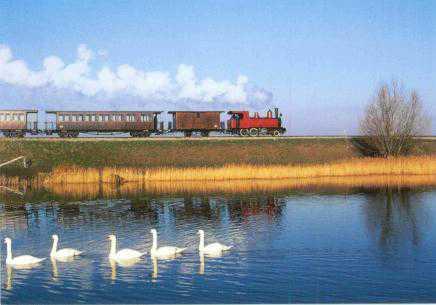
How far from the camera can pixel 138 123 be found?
60.7 m

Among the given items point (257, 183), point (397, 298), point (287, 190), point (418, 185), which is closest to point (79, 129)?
point (257, 183)

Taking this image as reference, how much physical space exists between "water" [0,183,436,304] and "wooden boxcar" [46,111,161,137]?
23.9m

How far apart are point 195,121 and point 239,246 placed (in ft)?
134

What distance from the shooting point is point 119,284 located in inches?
667

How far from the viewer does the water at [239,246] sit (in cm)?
1619

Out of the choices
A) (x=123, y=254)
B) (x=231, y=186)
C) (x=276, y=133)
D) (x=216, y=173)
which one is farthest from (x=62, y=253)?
(x=276, y=133)

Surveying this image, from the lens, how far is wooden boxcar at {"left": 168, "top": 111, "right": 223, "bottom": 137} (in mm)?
61562

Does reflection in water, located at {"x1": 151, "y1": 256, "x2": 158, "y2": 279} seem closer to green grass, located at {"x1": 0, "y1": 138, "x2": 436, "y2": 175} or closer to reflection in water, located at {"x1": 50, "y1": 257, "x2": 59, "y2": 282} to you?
reflection in water, located at {"x1": 50, "y1": 257, "x2": 59, "y2": 282}

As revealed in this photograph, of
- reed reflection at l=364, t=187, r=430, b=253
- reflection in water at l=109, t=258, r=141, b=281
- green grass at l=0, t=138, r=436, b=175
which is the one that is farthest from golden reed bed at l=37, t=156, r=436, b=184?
reflection in water at l=109, t=258, r=141, b=281

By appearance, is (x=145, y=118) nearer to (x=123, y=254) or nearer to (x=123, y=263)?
(x=123, y=254)

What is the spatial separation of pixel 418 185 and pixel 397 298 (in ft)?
86.4

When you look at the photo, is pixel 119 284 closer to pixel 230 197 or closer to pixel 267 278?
pixel 267 278

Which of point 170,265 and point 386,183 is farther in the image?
point 386,183

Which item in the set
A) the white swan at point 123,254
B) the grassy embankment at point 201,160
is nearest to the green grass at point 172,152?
the grassy embankment at point 201,160
